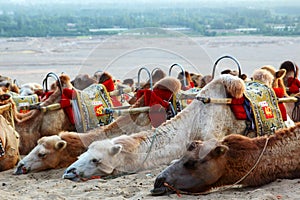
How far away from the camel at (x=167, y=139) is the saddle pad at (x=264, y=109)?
21cm

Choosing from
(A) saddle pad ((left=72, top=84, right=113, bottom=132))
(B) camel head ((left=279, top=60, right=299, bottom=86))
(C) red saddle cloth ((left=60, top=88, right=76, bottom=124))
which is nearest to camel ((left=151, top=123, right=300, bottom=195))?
(A) saddle pad ((left=72, top=84, right=113, bottom=132))

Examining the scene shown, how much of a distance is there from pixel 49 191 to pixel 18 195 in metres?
0.35

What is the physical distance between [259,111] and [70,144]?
255 centimetres

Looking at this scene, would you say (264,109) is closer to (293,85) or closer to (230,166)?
(230,166)

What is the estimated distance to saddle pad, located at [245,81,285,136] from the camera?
7.93 metres

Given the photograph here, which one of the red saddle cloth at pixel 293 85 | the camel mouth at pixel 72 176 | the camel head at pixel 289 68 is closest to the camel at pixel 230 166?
the camel mouth at pixel 72 176

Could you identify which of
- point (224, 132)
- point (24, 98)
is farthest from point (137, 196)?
point (24, 98)

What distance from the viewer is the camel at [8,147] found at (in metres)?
8.97

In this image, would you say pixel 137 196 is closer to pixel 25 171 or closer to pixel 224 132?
pixel 224 132

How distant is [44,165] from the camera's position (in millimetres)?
8625

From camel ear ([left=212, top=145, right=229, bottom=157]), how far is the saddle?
159 cm

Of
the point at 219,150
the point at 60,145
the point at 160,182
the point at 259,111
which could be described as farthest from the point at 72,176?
the point at 259,111

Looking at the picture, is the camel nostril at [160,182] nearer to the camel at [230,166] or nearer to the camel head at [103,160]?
the camel at [230,166]

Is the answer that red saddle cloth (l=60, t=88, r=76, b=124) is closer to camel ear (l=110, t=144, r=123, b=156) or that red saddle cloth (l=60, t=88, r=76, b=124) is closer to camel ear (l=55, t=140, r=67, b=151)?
camel ear (l=55, t=140, r=67, b=151)
